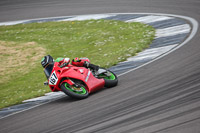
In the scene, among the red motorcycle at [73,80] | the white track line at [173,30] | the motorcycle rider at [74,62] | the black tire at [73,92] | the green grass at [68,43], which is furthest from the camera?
the white track line at [173,30]

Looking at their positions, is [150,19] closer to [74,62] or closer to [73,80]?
[74,62]

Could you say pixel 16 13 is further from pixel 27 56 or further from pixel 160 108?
pixel 160 108

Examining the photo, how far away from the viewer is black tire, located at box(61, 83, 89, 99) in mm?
8305

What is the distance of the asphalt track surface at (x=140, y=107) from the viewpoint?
5.70m

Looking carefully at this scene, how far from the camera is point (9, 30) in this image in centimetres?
2078

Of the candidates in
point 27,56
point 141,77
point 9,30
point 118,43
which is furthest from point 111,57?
point 9,30

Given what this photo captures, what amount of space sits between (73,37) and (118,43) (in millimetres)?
3487

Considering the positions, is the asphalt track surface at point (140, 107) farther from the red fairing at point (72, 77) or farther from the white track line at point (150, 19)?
the white track line at point (150, 19)

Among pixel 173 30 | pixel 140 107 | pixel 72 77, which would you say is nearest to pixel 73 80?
pixel 72 77

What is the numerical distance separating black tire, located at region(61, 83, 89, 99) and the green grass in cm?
208

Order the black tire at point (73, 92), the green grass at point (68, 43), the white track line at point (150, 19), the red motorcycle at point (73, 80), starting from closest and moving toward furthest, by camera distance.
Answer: the black tire at point (73, 92)
the red motorcycle at point (73, 80)
the green grass at point (68, 43)
the white track line at point (150, 19)

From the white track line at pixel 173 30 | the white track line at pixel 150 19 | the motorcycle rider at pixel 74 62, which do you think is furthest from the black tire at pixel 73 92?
the white track line at pixel 150 19

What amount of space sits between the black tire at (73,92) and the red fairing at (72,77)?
13cm

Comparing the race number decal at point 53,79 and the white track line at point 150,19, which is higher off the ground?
the white track line at point 150,19
